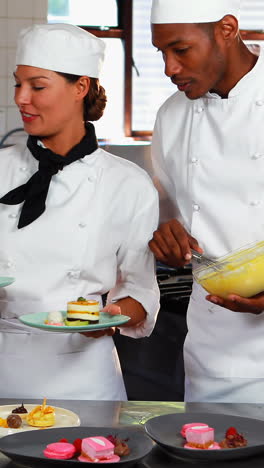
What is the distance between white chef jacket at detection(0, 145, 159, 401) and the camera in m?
2.31

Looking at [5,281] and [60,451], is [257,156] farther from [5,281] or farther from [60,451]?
[60,451]

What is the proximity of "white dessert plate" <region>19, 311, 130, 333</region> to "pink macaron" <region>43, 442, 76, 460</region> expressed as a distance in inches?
16.1

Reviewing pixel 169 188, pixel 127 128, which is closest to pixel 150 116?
pixel 127 128

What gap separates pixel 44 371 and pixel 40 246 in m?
0.35

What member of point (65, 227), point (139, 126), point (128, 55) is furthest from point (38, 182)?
point (139, 126)

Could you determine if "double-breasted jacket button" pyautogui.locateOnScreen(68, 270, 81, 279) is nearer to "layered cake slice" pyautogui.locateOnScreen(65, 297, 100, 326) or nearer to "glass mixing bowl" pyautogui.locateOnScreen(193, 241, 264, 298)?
"layered cake slice" pyautogui.locateOnScreen(65, 297, 100, 326)

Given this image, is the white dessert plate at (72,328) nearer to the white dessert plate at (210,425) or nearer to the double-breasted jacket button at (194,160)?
the white dessert plate at (210,425)

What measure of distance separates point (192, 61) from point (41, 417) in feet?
3.37

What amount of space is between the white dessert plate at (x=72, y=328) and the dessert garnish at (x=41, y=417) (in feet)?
0.71

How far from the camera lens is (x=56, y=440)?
5.08ft

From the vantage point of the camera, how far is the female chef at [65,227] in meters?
2.31

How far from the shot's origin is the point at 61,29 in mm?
2430

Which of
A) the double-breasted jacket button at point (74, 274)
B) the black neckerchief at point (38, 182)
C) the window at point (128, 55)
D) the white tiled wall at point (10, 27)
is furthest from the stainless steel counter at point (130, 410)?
the window at point (128, 55)

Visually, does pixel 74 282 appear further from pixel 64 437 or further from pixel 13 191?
pixel 64 437
